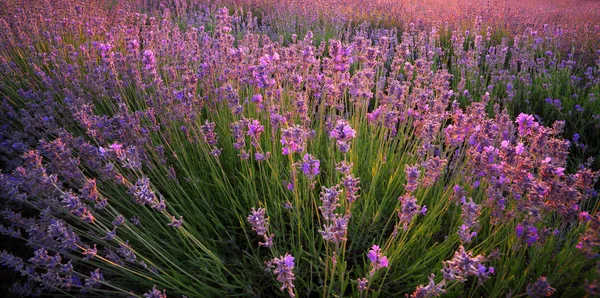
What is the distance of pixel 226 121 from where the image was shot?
2.50 m

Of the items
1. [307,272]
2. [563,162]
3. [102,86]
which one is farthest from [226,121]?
[563,162]

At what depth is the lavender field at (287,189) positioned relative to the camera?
4.33 feet

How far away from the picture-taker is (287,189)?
82.7 inches

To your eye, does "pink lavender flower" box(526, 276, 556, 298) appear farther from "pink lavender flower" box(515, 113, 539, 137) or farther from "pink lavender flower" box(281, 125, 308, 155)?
"pink lavender flower" box(281, 125, 308, 155)

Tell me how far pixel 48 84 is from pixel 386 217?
2.63 metres

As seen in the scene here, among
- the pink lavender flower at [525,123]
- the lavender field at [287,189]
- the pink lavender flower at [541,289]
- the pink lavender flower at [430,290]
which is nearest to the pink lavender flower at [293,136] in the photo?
the lavender field at [287,189]

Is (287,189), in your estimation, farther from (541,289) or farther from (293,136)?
(541,289)

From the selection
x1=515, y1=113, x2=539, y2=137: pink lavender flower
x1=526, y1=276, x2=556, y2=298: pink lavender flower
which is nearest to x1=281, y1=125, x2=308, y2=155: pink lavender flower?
x1=526, y1=276, x2=556, y2=298: pink lavender flower

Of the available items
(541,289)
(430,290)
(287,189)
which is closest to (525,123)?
(541,289)

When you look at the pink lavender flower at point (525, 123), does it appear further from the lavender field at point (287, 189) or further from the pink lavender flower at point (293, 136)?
the pink lavender flower at point (293, 136)

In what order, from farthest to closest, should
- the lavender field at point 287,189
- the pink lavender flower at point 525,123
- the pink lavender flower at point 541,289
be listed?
the pink lavender flower at point 525,123 < the lavender field at point 287,189 < the pink lavender flower at point 541,289

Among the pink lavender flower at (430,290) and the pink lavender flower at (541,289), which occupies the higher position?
the pink lavender flower at (541,289)

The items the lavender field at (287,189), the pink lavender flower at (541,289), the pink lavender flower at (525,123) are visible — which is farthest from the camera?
the pink lavender flower at (525,123)

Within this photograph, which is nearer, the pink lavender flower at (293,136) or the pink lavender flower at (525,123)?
the pink lavender flower at (293,136)
